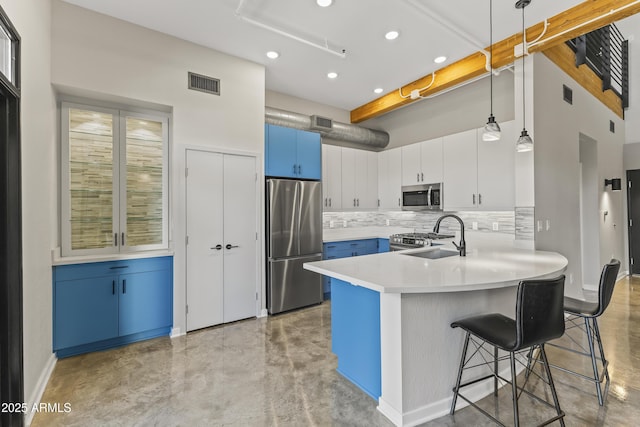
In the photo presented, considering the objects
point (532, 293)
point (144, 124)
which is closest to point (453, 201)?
point (532, 293)

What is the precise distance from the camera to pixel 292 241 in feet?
13.6

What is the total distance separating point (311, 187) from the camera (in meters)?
4.30

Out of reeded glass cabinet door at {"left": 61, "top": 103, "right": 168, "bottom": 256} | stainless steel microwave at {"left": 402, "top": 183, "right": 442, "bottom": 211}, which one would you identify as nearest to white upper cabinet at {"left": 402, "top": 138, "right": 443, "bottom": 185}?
stainless steel microwave at {"left": 402, "top": 183, "right": 442, "bottom": 211}

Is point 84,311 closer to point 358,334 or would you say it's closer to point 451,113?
point 358,334

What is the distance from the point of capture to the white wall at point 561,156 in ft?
11.4

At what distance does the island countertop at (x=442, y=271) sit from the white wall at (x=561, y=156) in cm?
107

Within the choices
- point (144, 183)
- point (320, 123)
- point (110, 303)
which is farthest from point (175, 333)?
point (320, 123)

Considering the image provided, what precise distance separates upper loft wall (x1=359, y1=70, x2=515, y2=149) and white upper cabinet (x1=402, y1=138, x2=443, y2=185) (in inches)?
13.8

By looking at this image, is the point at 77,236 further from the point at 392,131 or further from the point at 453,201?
the point at 392,131

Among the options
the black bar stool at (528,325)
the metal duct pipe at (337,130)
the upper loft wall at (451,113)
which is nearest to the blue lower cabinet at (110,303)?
the metal duct pipe at (337,130)

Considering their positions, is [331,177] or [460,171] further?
[331,177]

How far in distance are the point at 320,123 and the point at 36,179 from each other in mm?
3590

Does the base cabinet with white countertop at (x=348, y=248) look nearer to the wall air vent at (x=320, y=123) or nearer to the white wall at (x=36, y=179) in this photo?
the wall air vent at (x=320, y=123)

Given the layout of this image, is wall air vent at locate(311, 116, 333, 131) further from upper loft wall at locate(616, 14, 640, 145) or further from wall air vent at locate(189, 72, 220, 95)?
upper loft wall at locate(616, 14, 640, 145)
